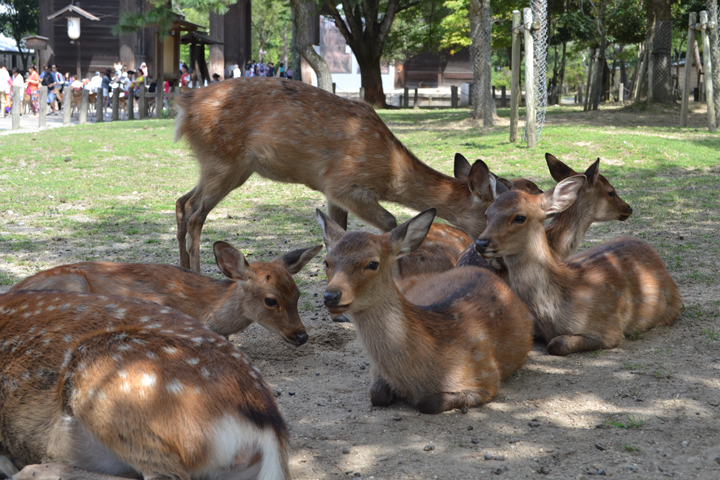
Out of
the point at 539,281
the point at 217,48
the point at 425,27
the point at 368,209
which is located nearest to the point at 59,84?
the point at 217,48

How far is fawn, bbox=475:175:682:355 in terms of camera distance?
4852mm

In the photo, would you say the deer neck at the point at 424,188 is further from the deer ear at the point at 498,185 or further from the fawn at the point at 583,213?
the fawn at the point at 583,213

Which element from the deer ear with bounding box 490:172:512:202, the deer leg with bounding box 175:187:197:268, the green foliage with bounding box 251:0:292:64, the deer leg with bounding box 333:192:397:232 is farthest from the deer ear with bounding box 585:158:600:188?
the green foliage with bounding box 251:0:292:64

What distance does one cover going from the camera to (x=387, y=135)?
22.8 ft

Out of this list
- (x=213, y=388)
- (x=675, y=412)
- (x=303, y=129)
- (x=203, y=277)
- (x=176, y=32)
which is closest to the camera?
(x=213, y=388)

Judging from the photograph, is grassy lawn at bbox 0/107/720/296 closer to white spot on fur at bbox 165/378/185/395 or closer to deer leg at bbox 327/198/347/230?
deer leg at bbox 327/198/347/230

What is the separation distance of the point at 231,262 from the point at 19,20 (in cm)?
4931

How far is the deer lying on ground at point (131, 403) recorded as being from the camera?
2.84 m

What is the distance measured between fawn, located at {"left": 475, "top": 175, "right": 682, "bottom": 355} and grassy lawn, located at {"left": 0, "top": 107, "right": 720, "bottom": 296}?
5.06 ft

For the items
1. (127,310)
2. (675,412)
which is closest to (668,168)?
(675,412)

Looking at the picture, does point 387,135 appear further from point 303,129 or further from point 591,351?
point 591,351

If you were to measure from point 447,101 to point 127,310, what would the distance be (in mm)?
36198

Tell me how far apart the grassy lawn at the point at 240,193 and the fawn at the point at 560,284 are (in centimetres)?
154

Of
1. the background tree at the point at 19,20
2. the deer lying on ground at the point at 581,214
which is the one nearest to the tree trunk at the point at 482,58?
the deer lying on ground at the point at 581,214
